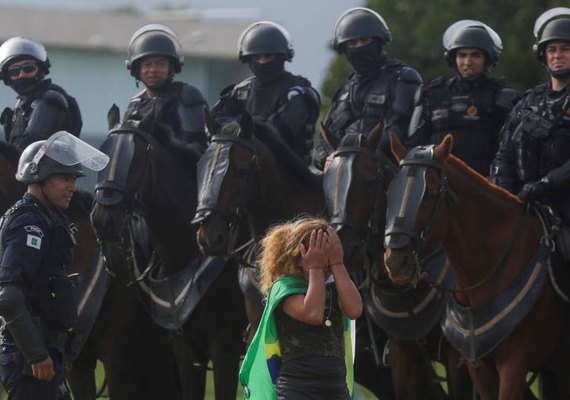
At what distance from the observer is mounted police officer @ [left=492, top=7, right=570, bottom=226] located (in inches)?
383

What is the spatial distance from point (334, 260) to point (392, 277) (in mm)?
2262

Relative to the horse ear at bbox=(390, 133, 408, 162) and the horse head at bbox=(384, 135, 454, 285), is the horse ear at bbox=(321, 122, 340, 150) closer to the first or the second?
the horse ear at bbox=(390, 133, 408, 162)

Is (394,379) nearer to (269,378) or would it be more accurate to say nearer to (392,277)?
(392,277)

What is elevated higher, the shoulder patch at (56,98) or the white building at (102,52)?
the white building at (102,52)

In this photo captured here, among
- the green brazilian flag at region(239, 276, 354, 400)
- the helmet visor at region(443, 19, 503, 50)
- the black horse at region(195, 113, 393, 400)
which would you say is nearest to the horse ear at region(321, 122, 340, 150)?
the black horse at region(195, 113, 393, 400)

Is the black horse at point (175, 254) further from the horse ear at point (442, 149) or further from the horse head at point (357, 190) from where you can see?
the horse ear at point (442, 149)

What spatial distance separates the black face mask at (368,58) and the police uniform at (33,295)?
3.66 metres

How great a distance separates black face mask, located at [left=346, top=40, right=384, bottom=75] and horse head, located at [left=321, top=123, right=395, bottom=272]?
1.21 m

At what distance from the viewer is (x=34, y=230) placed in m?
7.80

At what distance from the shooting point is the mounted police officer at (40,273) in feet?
25.2

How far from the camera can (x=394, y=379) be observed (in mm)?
10312

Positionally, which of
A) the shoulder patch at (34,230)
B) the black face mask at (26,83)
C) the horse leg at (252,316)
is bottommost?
the horse leg at (252,316)

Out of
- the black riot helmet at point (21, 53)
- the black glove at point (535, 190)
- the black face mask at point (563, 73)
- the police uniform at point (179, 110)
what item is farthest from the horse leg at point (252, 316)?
the black riot helmet at point (21, 53)

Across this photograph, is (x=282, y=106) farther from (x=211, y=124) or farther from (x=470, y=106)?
(x=470, y=106)
